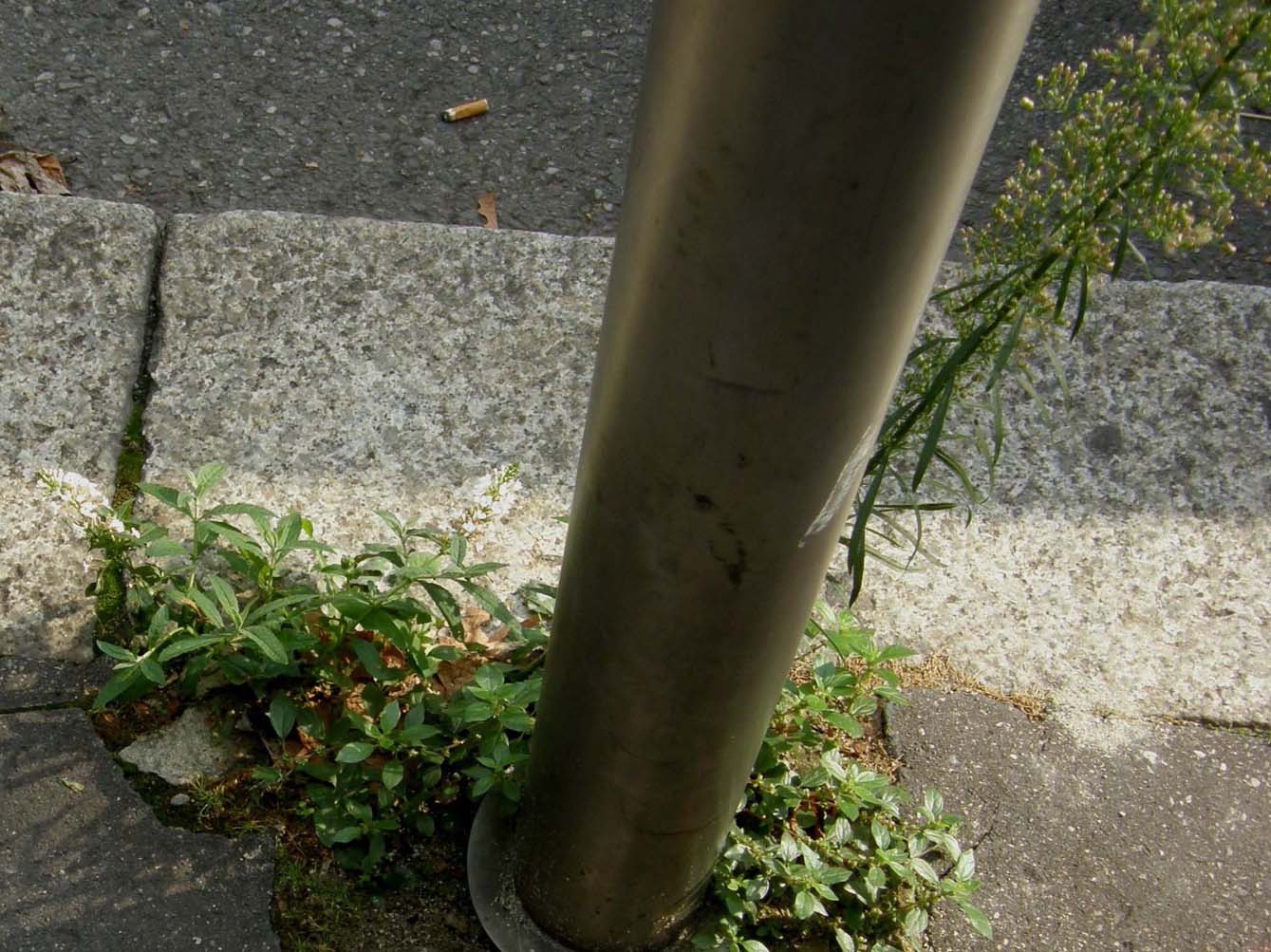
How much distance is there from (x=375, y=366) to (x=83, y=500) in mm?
776

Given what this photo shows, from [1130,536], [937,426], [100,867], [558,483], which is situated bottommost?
[100,867]

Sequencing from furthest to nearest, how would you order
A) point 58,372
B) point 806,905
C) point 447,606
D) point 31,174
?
1. point 31,174
2. point 58,372
3. point 447,606
4. point 806,905

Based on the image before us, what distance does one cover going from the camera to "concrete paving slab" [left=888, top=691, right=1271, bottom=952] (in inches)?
84.5

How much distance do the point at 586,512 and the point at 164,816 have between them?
1.10 m

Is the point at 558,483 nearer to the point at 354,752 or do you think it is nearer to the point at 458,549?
the point at 458,549

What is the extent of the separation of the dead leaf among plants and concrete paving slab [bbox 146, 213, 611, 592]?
0.78 meters

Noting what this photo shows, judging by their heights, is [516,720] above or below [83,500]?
below

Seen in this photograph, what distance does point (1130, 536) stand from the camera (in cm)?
271

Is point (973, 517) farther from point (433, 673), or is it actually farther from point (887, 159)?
point (887, 159)

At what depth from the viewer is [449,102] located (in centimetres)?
397

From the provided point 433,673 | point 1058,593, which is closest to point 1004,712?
point 1058,593

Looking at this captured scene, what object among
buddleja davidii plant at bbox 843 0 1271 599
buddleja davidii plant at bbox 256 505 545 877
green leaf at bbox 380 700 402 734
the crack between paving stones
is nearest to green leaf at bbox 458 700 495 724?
buddleja davidii plant at bbox 256 505 545 877

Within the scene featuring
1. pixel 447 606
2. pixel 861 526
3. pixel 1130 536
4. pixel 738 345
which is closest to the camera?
pixel 738 345

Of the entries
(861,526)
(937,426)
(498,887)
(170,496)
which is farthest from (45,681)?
(937,426)
